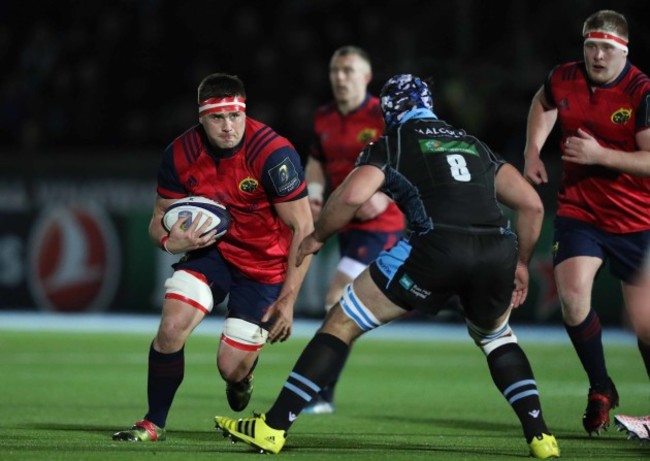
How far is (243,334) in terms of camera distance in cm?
845

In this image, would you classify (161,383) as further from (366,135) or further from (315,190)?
(366,135)

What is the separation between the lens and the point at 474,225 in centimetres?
687

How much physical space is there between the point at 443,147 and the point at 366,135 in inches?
158

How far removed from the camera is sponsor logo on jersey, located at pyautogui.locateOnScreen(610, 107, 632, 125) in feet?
27.2

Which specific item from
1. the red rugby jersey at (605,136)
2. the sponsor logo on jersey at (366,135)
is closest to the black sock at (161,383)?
the red rugby jersey at (605,136)

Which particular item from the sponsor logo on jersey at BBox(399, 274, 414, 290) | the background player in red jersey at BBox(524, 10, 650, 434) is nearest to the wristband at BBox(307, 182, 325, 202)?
the background player in red jersey at BBox(524, 10, 650, 434)

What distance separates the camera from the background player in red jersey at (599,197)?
8.27 metres

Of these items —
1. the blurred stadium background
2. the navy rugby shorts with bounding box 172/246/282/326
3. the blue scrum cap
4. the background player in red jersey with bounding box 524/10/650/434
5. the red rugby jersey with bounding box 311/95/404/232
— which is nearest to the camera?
the blue scrum cap

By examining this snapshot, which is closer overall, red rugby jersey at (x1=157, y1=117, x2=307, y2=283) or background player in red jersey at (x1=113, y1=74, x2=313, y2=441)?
background player in red jersey at (x1=113, y1=74, x2=313, y2=441)

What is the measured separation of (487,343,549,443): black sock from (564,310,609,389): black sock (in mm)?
1383

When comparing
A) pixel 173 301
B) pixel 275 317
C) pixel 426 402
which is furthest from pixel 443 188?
pixel 426 402

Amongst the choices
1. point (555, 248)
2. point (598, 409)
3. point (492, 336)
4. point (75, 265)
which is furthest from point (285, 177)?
point (75, 265)

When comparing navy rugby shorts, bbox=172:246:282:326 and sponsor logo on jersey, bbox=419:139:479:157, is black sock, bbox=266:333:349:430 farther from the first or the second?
navy rugby shorts, bbox=172:246:282:326

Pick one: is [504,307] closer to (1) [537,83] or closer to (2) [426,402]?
(2) [426,402]
